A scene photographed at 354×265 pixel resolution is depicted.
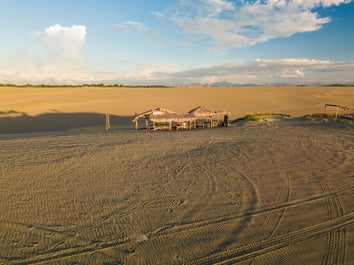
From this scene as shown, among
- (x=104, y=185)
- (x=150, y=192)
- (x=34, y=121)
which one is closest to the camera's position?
(x=150, y=192)

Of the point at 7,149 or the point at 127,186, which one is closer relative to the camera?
the point at 127,186

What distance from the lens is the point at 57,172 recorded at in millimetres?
8664

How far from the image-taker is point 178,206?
6.45 meters

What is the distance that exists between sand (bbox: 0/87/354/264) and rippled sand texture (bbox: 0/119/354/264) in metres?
0.03

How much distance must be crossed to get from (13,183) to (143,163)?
4.11 m

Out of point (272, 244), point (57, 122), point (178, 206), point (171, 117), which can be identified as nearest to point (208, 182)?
point (178, 206)

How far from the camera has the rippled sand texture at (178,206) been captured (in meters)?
4.73

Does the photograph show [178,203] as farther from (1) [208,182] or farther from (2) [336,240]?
(2) [336,240]

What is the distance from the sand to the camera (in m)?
4.75

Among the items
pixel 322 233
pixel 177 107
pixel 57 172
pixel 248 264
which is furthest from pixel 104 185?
pixel 177 107

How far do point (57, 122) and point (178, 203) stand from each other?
23.0 m

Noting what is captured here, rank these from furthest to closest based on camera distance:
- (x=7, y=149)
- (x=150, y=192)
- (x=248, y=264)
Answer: (x=7, y=149), (x=150, y=192), (x=248, y=264)

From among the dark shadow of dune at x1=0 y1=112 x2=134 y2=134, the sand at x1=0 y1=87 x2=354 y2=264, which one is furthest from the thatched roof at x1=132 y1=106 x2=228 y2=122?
the sand at x1=0 y1=87 x2=354 y2=264

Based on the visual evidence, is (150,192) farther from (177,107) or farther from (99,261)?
(177,107)
